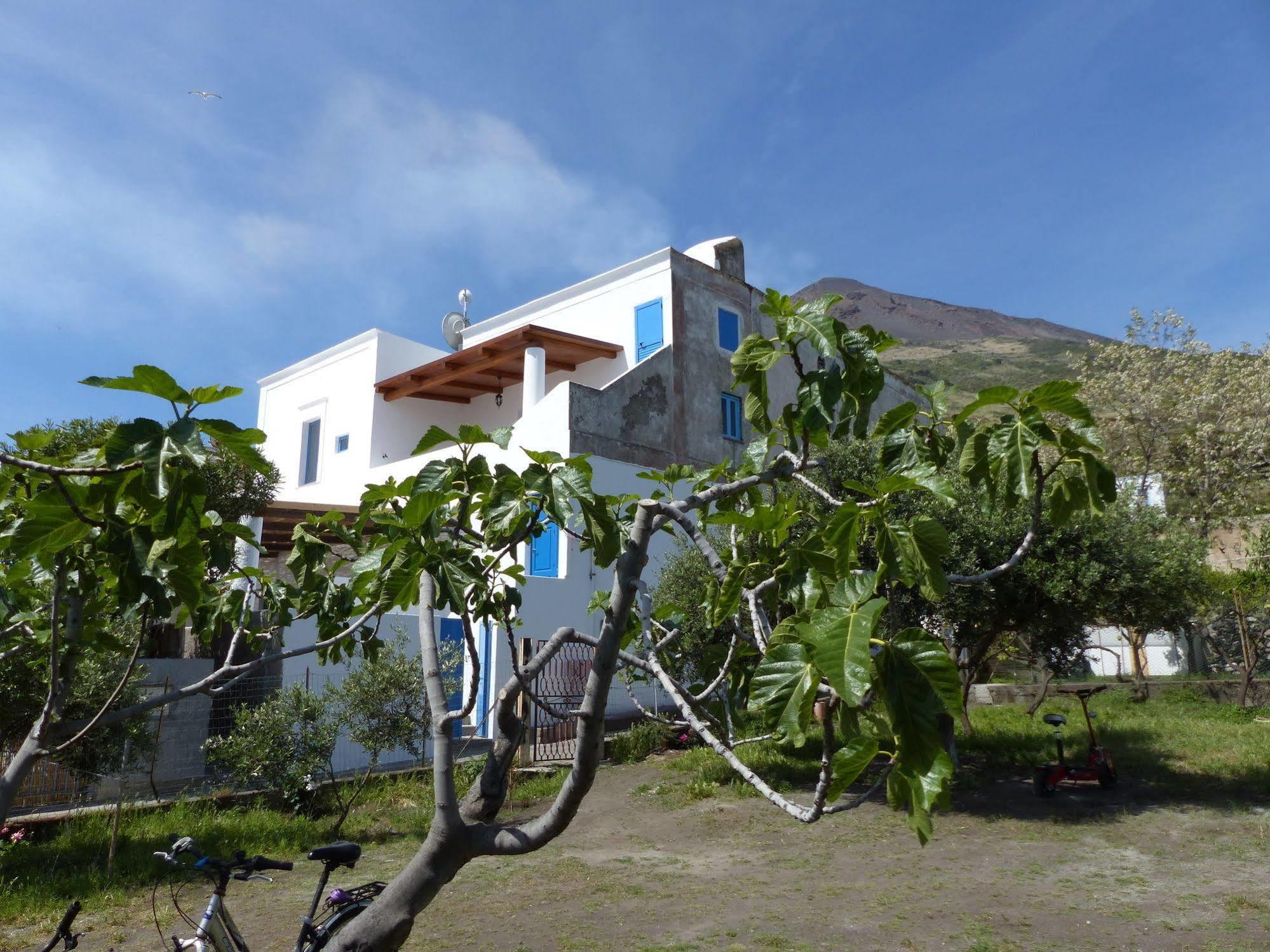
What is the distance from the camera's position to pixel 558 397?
18.1 metres

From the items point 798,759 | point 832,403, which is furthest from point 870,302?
point 832,403

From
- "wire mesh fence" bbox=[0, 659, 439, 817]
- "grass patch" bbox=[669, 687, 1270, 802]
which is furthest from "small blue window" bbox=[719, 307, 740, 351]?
"wire mesh fence" bbox=[0, 659, 439, 817]

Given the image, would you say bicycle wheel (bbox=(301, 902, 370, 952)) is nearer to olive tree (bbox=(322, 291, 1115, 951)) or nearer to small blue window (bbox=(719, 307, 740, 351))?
olive tree (bbox=(322, 291, 1115, 951))

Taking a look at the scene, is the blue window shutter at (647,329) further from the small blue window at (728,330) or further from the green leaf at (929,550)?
the green leaf at (929,550)

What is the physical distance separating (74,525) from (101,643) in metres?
1.47

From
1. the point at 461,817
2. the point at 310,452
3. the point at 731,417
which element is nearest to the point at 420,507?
the point at 461,817

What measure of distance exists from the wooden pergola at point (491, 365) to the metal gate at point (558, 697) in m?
7.56

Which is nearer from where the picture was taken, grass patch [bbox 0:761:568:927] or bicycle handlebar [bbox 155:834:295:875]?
bicycle handlebar [bbox 155:834:295:875]

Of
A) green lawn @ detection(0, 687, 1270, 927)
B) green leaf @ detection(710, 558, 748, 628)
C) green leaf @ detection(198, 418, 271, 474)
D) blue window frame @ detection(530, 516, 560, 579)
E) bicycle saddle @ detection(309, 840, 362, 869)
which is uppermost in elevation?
blue window frame @ detection(530, 516, 560, 579)

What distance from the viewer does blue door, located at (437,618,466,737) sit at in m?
12.8

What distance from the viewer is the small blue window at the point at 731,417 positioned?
21609 mm

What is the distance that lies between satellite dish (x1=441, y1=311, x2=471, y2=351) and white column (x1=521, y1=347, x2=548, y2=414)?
228 inches

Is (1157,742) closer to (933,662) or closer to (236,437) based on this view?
(933,662)

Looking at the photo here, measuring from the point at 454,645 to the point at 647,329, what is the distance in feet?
31.1
